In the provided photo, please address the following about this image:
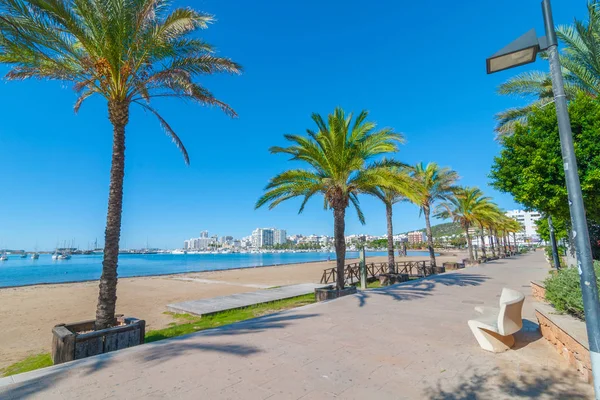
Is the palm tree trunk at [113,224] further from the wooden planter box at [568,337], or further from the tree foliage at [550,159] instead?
the tree foliage at [550,159]

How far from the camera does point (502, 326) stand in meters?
4.48

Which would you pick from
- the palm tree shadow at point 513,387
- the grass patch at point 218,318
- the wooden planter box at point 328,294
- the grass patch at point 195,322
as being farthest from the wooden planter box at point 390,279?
the palm tree shadow at point 513,387

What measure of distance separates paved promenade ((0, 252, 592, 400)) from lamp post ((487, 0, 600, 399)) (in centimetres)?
137

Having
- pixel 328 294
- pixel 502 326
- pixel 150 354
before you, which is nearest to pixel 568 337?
pixel 502 326

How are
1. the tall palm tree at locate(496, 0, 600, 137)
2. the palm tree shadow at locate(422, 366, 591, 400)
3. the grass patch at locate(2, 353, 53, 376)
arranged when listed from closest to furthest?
the palm tree shadow at locate(422, 366, 591, 400), the grass patch at locate(2, 353, 53, 376), the tall palm tree at locate(496, 0, 600, 137)

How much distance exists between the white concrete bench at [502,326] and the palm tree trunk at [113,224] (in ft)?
22.3

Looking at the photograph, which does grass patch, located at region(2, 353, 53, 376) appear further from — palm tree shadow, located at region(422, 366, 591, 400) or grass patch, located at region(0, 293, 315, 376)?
palm tree shadow, located at region(422, 366, 591, 400)

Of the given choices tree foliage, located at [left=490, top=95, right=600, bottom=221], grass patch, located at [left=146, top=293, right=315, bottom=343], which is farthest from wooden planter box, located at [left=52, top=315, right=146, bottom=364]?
tree foliage, located at [left=490, top=95, right=600, bottom=221]

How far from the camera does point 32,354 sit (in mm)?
6555

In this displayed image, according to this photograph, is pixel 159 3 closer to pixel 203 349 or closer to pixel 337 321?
pixel 203 349

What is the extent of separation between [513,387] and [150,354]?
16.8ft

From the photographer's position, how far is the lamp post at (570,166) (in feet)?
8.14

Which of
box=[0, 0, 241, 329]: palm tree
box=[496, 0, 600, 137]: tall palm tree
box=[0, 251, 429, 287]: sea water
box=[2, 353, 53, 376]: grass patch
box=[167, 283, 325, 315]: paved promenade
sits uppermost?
box=[496, 0, 600, 137]: tall palm tree

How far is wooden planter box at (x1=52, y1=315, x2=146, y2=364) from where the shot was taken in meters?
4.84
